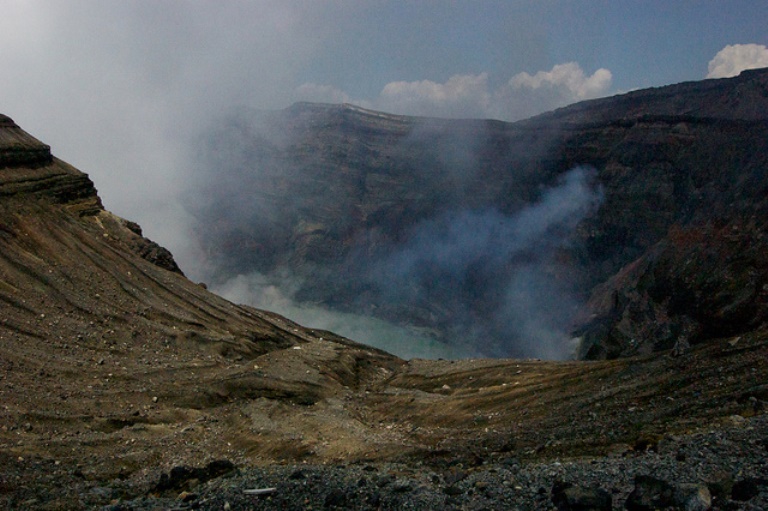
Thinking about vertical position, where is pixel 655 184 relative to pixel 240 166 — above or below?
below

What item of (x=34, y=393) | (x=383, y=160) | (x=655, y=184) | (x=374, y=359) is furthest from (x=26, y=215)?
(x=383, y=160)

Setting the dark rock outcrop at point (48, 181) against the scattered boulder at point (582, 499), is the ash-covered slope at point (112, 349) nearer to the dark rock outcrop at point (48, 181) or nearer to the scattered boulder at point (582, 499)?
the dark rock outcrop at point (48, 181)

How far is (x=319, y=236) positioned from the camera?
71375 mm

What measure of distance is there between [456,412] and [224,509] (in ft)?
33.2

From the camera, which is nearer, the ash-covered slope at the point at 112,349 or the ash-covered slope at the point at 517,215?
the ash-covered slope at the point at 112,349

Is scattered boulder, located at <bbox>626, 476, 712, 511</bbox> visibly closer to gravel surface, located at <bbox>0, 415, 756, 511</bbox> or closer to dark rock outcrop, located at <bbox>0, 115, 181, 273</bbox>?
gravel surface, located at <bbox>0, 415, 756, 511</bbox>

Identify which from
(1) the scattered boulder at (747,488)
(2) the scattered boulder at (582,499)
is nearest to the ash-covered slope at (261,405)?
(1) the scattered boulder at (747,488)

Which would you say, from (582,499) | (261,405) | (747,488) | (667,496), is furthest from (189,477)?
(747,488)

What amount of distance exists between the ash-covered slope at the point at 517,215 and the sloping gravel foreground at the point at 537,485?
1583cm

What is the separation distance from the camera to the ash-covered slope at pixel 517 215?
96.2ft

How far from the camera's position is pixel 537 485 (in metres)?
8.64

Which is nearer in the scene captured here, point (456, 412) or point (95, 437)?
point (95, 437)

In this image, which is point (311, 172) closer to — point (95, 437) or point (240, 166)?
point (240, 166)

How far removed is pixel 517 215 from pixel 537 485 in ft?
175
